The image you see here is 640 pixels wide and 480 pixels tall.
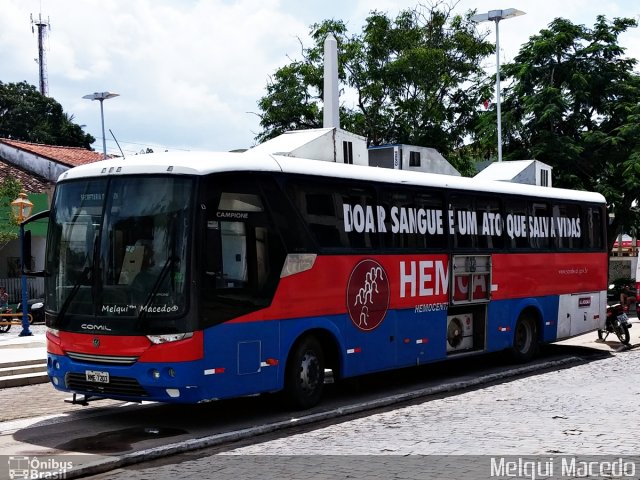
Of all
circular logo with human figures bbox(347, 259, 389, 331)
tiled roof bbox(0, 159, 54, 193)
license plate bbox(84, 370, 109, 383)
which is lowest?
license plate bbox(84, 370, 109, 383)

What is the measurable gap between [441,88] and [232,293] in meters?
29.0

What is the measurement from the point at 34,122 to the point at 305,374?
65.2 metres

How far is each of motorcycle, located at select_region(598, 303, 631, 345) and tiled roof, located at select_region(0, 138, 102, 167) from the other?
32.0m

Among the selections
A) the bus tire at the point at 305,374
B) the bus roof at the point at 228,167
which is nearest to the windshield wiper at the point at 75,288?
the bus roof at the point at 228,167

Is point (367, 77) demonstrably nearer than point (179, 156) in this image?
No

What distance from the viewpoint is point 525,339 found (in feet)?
54.9

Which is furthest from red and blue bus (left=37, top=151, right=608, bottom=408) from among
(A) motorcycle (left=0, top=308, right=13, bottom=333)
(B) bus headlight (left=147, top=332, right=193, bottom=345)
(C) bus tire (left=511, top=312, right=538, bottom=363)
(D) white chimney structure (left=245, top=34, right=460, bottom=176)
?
(A) motorcycle (left=0, top=308, right=13, bottom=333)

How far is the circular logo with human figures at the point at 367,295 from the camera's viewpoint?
39.8 ft

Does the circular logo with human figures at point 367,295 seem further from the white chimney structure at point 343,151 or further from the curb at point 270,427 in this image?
the white chimney structure at point 343,151

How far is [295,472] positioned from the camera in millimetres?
7930

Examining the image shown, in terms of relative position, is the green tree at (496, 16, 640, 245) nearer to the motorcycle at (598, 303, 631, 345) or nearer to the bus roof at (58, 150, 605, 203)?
the motorcycle at (598, 303, 631, 345)

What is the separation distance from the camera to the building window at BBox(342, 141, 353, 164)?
43.8 ft

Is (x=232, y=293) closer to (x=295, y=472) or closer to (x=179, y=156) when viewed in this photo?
(x=179, y=156)


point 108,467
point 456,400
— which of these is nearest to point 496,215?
point 456,400
